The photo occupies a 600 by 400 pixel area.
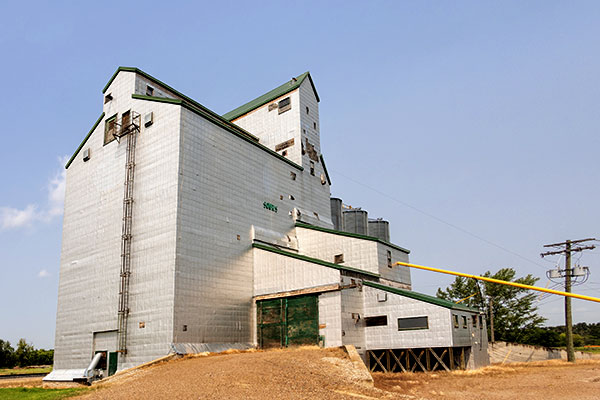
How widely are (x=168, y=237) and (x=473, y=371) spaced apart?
736 inches

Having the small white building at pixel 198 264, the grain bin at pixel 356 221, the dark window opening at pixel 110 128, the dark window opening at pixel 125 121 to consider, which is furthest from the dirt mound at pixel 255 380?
the grain bin at pixel 356 221

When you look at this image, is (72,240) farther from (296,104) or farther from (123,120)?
(296,104)

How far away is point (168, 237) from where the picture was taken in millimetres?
27719

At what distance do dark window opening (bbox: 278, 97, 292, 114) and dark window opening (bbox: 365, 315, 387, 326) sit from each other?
20.6 meters

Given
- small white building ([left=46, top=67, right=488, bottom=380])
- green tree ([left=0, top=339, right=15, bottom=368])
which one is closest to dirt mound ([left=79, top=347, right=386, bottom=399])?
small white building ([left=46, top=67, right=488, bottom=380])

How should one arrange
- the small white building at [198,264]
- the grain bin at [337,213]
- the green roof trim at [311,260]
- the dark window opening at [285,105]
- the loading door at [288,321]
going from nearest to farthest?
1. the small white building at [198,264]
2. the loading door at [288,321]
3. the green roof trim at [311,260]
4. the dark window opening at [285,105]
5. the grain bin at [337,213]

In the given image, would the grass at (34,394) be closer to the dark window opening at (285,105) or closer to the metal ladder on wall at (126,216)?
the metal ladder on wall at (126,216)

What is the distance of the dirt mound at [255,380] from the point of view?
15930 mm

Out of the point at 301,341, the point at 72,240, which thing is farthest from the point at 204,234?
the point at 72,240

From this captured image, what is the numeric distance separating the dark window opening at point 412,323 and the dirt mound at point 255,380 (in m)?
5.46

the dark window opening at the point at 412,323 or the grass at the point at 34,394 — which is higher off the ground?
the dark window opening at the point at 412,323

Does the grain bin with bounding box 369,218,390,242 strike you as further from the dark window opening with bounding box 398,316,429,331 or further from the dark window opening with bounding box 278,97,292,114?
the dark window opening with bounding box 398,316,429,331

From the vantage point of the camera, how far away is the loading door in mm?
28453

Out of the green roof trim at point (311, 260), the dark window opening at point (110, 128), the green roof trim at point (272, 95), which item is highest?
the green roof trim at point (272, 95)
